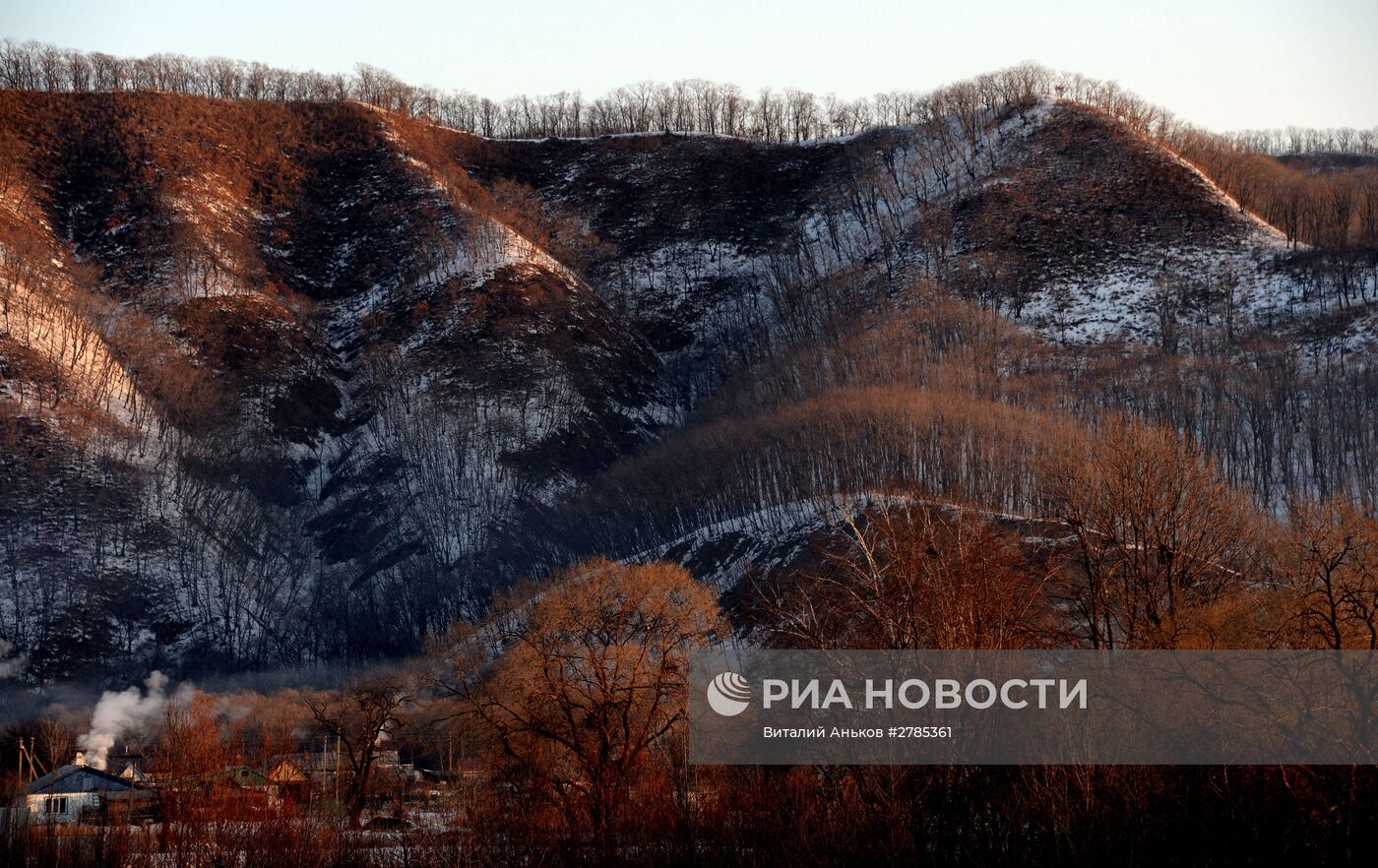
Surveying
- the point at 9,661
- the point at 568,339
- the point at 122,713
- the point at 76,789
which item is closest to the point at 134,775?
the point at 76,789

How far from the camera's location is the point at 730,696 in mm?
41844

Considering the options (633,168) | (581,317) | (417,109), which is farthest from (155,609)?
(417,109)

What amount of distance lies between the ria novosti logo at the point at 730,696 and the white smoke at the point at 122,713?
153ft

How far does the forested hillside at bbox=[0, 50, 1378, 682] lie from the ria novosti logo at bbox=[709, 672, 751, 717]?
1883 centimetres

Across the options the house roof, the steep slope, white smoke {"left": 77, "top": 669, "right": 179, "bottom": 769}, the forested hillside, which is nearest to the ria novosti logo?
the forested hillside

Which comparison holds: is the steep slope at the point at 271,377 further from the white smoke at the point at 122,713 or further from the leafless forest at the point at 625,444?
the white smoke at the point at 122,713

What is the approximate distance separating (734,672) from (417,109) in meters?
163

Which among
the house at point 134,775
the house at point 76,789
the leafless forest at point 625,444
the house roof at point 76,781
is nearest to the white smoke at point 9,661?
the leafless forest at point 625,444

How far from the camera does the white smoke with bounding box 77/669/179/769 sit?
77.6 meters

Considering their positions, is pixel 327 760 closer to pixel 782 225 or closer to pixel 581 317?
pixel 581 317

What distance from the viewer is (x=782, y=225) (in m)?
167

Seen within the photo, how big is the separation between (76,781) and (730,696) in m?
34.7

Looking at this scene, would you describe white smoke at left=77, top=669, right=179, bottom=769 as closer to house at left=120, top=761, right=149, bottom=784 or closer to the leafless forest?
the leafless forest

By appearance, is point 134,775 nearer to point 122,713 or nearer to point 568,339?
point 122,713
